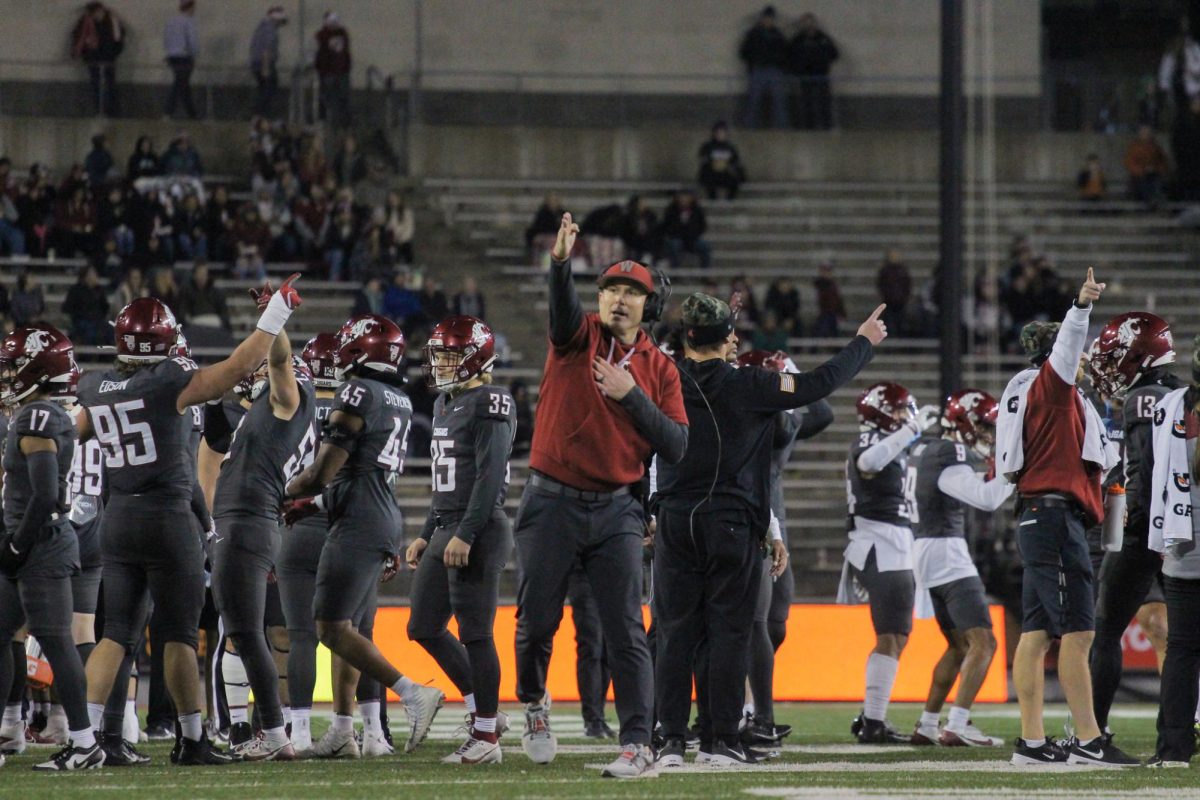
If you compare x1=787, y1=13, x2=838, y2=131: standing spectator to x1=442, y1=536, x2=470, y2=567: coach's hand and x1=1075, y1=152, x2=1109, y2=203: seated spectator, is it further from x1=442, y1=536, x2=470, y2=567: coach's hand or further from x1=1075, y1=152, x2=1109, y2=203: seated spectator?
x1=442, y1=536, x2=470, y2=567: coach's hand

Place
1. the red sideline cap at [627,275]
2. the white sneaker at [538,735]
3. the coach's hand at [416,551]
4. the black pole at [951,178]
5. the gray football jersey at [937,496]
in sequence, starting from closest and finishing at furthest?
the red sideline cap at [627,275] < the white sneaker at [538,735] < the coach's hand at [416,551] < the gray football jersey at [937,496] < the black pole at [951,178]

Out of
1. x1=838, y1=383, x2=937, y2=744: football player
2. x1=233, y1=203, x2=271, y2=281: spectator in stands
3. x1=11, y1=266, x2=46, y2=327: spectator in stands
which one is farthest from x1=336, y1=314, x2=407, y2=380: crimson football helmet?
x1=233, y1=203, x2=271, y2=281: spectator in stands

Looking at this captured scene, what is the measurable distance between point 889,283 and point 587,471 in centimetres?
1693

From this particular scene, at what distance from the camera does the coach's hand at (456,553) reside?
905 centimetres

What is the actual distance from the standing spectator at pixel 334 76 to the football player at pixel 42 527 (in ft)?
58.1

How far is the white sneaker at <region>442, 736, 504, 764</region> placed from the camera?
9055 mm

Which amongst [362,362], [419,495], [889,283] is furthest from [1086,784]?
[889,283]

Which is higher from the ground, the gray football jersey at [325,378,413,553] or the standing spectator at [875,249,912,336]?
the standing spectator at [875,249,912,336]

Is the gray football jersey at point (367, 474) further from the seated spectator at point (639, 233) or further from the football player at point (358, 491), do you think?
the seated spectator at point (639, 233)

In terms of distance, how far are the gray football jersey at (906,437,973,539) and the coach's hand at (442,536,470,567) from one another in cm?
356

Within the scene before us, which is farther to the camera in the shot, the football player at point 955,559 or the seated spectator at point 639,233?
the seated spectator at point 639,233

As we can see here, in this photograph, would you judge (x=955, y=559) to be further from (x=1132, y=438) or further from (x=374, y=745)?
(x=374, y=745)

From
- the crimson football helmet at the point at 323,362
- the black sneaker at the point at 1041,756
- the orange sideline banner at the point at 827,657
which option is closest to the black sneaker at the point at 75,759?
the crimson football helmet at the point at 323,362

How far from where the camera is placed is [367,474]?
31.3ft
